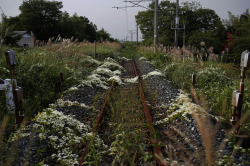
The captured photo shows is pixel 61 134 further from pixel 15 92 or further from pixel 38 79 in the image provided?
pixel 38 79

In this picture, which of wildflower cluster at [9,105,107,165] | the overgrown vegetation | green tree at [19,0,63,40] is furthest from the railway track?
green tree at [19,0,63,40]

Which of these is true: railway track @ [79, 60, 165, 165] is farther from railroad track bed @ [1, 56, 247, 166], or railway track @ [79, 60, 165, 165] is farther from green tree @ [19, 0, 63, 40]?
green tree @ [19, 0, 63, 40]

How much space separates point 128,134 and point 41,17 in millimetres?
41460

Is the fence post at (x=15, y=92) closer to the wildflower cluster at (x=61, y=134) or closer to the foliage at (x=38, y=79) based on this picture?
the wildflower cluster at (x=61, y=134)

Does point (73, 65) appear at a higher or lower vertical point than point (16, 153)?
higher

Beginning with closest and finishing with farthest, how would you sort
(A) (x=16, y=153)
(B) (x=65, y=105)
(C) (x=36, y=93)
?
(A) (x=16, y=153)
(B) (x=65, y=105)
(C) (x=36, y=93)

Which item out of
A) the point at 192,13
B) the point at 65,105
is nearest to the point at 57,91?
the point at 65,105

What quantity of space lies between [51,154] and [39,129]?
53cm

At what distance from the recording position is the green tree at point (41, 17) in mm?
37625

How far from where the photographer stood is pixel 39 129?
10.4 ft

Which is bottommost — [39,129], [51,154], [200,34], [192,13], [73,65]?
[51,154]

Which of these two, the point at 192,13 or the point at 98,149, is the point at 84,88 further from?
→ the point at 192,13

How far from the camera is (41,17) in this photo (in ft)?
127

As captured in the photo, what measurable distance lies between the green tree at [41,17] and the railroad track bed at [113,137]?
37.4 metres
